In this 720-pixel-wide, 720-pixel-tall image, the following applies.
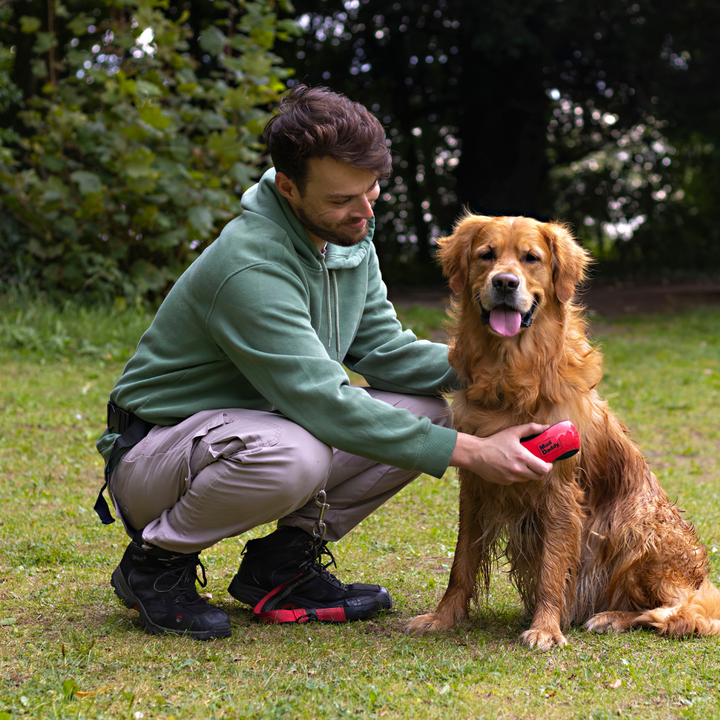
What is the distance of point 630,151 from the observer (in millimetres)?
17281

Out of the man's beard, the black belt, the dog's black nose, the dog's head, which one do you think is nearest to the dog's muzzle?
the dog's head

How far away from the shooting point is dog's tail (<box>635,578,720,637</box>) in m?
2.70

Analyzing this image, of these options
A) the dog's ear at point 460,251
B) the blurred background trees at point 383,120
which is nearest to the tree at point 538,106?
the blurred background trees at point 383,120

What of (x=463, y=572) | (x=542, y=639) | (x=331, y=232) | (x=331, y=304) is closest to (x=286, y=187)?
(x=331, y=232)

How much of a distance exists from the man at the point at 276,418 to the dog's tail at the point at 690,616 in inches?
26.9

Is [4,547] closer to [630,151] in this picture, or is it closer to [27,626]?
[27,626]

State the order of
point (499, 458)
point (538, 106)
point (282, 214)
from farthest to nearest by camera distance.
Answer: point (538, 106) < point (282, 214) < point (499, 458)

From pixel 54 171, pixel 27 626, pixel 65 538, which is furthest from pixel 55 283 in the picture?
pixel 27 626

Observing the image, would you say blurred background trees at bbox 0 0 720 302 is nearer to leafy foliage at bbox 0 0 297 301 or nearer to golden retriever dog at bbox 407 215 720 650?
leafy foliage at bbox 0 0 297 301

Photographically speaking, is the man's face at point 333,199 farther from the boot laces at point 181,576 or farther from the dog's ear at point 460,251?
the boot laces at point 181,576

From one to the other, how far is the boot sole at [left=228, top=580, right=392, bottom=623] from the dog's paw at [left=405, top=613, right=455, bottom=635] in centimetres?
17

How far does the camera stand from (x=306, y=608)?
2.96m

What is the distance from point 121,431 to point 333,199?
1104 mm

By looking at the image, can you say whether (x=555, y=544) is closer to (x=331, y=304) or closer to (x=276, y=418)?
(x=276, y=418)
